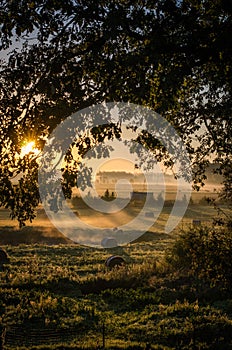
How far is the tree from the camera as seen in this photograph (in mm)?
8516

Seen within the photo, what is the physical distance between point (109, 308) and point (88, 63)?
42.7 feet

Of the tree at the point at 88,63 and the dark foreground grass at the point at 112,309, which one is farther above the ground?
the tree at the point at 88,63

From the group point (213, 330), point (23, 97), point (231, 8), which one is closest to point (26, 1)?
point (23, 97)

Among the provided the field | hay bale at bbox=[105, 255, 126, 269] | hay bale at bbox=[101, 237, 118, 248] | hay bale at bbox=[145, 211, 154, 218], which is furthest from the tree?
hay bale at bbox=[145, 211, 154, 218]

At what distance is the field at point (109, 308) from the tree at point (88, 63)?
611cm

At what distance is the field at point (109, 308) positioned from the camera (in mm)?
13906

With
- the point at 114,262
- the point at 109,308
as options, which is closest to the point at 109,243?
the point at 114,262

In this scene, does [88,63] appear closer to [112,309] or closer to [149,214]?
[112,309]

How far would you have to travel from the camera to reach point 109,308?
61.3 feet

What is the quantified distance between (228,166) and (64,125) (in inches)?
226

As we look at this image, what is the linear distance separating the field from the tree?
611cm

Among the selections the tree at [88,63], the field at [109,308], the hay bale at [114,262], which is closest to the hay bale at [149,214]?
the field at [109,308]

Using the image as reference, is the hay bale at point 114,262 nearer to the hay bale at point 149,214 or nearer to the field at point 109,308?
the field at point 109,308

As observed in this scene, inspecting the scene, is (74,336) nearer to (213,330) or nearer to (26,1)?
(213,330)
